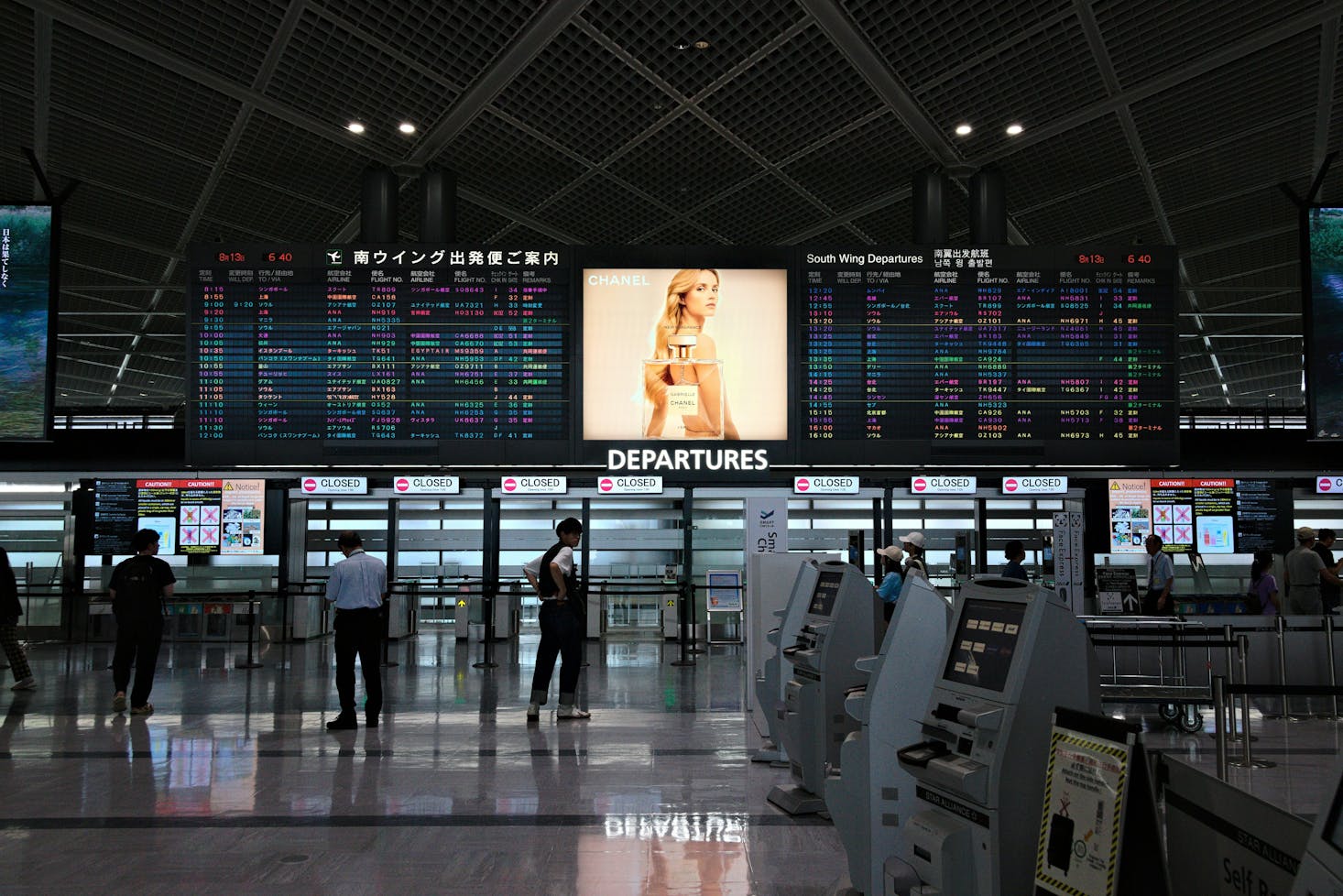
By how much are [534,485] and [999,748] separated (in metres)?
11.5

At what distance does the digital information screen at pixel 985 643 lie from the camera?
312 centimetres

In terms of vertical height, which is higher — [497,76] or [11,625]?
[497,76]

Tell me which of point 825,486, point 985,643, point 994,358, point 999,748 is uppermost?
point 994,358

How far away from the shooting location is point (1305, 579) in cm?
1015

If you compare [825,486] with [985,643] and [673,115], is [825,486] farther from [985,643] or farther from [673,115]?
[985,643]

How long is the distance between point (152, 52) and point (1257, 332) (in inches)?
605

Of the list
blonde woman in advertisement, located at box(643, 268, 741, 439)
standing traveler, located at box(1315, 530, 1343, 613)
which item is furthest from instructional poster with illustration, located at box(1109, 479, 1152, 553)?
blonde woman in advertisement, located at box(643, 268, 741, 439)

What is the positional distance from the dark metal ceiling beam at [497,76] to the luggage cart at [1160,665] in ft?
16.6

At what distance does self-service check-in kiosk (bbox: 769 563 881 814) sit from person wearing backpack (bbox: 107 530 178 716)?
5.81 metres

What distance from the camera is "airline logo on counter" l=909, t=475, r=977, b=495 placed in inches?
564

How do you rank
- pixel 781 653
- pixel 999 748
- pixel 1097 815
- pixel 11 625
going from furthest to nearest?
pixel 11 625, pixel 781 653, pixel 999 748, pixel 1097 815

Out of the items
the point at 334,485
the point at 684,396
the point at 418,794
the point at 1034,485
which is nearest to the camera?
the point at 418,794

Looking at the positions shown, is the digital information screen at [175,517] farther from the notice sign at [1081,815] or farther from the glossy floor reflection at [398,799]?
the notice sign at [1081,815]

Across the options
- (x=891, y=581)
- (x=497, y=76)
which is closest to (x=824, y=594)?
(x=891, y=581)
